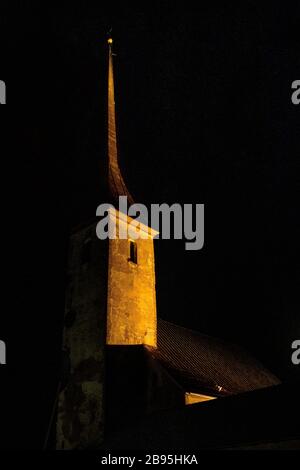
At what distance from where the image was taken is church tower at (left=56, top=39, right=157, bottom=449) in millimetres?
21156

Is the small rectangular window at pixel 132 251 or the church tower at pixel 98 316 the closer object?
the church tower at pixel 98 316

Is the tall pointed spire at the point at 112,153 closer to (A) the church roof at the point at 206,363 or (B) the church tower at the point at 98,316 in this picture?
(B) the church tower at the point at 98,316

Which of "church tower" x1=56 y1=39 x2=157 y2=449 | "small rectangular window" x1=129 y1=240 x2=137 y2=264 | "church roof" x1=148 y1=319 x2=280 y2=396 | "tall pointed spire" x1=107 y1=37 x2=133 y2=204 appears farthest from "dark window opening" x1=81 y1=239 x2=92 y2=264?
"church roof" x1=148 y1=319 x2=280 y2=396

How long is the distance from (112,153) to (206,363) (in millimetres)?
11061

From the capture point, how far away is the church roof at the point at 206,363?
21.9 m

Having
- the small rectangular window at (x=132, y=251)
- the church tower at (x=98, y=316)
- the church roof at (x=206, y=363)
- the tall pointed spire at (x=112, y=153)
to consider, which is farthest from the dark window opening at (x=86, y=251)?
the church roof at (x=206, y=363)

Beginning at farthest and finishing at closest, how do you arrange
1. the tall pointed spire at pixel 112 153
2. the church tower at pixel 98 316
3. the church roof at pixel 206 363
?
the tall pointed spire at pixel 112 153 < the church roof at pixel 206 363 < the church tower at pixel 98 316

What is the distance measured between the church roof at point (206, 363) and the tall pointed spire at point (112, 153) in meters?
6.59

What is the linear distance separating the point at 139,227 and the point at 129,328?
4.89 metres

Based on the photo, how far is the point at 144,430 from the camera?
58.3ft

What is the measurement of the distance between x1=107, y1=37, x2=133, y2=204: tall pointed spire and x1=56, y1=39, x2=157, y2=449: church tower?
0.13 meters

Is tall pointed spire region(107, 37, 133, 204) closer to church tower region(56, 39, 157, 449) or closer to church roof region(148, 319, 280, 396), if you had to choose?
church tower region(56, 39, 157, 449)

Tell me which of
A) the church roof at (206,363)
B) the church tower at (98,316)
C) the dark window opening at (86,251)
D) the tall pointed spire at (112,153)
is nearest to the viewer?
the church tower at (98,316)
